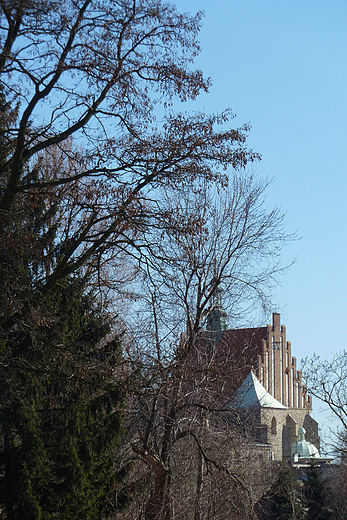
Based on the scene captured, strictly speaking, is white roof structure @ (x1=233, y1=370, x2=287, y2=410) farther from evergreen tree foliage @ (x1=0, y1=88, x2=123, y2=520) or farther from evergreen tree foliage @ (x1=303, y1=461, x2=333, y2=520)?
evergreen tree foliage @ (x1=0, y1=88, x2=123, y2=520)

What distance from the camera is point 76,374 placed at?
7715mm

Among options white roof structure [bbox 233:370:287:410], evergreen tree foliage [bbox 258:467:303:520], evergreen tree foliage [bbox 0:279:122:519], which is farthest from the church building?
evergreen tree foliage [bbox 0:279:122:519]

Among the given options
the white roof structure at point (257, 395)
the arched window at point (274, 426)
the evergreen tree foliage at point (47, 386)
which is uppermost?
the white roof structure at point (257, 395)

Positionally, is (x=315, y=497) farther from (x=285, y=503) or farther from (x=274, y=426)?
(x=274, y=426)

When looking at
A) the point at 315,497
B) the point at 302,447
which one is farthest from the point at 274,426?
the point at 315,497

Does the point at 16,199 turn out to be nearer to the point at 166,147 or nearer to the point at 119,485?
the point at 166,147

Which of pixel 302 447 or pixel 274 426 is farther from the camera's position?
pixel 302 447

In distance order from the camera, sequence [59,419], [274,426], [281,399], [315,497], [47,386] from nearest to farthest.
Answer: [47,386] < [59,419] < [315,497] < [274,426] < [281,399]

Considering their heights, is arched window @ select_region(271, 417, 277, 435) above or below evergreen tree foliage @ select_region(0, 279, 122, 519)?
above

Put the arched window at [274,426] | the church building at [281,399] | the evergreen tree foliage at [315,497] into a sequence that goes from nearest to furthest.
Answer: the evergreen tree foliage at [315,497]
the church building at [281,399]
the arched window at [274,426]

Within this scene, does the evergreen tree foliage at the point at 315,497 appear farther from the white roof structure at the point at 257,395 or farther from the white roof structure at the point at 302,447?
the white roof structure at the point at 302,447

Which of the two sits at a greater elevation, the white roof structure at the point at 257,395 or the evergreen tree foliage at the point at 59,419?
the white roof structure at the point at 257,395

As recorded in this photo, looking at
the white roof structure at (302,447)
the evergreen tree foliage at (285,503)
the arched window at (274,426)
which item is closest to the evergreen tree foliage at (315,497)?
the evergreen tree foliage at (285,503)

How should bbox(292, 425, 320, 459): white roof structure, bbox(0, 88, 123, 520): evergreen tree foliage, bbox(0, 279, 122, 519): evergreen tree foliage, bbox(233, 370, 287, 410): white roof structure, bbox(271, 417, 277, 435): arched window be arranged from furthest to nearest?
bbox(292, 425, 320, 459): white roof structure → bbox(271, 417, 277, 435): arched window → bbox(233, 370, 287, 410): white roof structure → bbox(0, 279, 122, 519): evergreen tree foliage → bbox(0, 88, 123, 520): evergreen tree foliage
